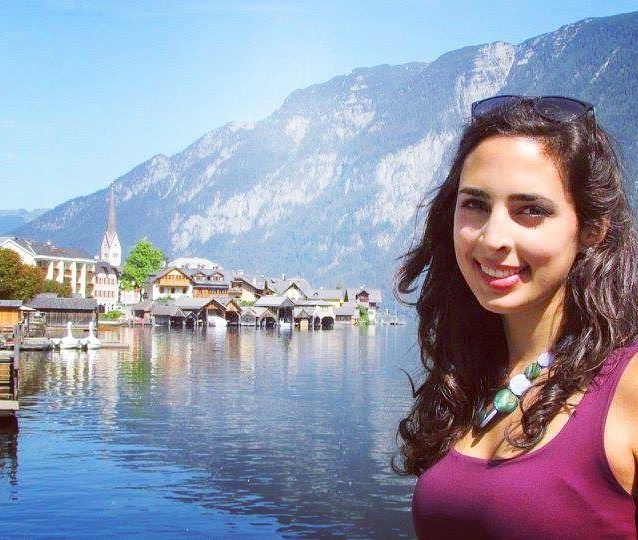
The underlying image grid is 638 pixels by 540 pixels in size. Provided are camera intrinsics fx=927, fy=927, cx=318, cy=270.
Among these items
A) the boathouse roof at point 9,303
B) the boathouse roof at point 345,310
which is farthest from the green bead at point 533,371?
the boathouse roof at point 345,310

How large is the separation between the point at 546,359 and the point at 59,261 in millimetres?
153884

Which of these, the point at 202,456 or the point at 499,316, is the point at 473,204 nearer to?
the point at 499,316

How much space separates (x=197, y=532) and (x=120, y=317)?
125 m

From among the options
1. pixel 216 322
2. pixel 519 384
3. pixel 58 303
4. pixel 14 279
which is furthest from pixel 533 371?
pixel 216 322

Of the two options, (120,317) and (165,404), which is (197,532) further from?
(120,317)

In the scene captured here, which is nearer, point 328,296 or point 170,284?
point 170,284

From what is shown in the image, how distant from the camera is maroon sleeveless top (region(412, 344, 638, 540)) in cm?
203

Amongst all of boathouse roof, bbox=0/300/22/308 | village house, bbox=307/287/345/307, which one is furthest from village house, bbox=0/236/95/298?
boathouse roof, bbox=0/300/22/308

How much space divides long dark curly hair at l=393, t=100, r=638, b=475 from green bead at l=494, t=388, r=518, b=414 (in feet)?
0.15

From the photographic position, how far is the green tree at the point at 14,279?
101m

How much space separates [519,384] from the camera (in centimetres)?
244

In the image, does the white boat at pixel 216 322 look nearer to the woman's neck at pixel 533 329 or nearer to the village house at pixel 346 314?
the village house at pixel 346 314

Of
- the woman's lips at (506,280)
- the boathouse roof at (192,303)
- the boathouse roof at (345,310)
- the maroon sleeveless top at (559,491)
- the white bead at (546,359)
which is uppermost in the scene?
the woman's lips at (506,280)

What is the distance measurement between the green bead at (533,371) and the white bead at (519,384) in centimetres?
1
